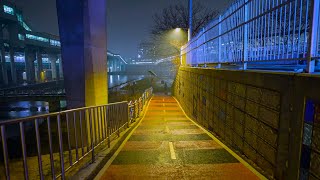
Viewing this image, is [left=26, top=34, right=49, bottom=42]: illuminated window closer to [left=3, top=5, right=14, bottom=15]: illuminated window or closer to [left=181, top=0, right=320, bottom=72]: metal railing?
[left=3, top=5, right=14, bottom=15]: illuminated window

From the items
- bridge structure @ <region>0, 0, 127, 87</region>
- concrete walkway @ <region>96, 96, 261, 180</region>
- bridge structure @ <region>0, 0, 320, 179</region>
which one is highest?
bridge structure @ <region>0, 0, 127, 87</region>

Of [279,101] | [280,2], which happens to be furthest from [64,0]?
[279,101]

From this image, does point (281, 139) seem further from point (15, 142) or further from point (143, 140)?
point (15, 142)

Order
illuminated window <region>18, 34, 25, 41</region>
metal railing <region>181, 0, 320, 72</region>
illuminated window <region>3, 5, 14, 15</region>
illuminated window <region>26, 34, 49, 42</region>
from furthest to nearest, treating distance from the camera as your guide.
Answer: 1. illuminated window <region>26, 34, 49, 42</region>
2. illuminated window <region>18, 34, 25, 41</region>
3. illuminated window <region>3, 5, 14, 15</region>
4. metal railing <region>181, 0, 320, 72</region>

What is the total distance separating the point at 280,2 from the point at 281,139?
8.19 feet

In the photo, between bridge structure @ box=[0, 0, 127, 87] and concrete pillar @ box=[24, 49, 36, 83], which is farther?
concrete pillar @ box=[24, 49, 36, 83]

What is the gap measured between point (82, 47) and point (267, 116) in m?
7.81

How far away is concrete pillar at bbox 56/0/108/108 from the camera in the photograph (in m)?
9.20

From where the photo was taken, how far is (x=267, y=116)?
412 centimetres

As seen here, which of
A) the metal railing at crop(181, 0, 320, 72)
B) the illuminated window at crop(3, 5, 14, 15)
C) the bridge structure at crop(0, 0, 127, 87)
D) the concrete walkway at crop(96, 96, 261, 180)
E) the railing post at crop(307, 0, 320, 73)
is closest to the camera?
the railing post at crop(307, 0, 320, 73)

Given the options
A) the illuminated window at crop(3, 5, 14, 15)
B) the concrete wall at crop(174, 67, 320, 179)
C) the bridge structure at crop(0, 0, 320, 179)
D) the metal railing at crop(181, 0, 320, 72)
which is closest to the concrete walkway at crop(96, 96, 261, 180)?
the bridge structure at crop(0, 0, 320, 179)

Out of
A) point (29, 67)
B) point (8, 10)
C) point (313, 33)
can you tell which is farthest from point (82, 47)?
point (29, 67)

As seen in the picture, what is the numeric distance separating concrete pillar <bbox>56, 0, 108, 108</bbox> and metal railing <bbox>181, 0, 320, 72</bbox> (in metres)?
5.32

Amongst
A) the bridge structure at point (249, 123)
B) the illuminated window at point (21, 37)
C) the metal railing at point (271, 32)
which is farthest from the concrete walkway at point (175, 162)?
the illuminated window at point (21, 37)
